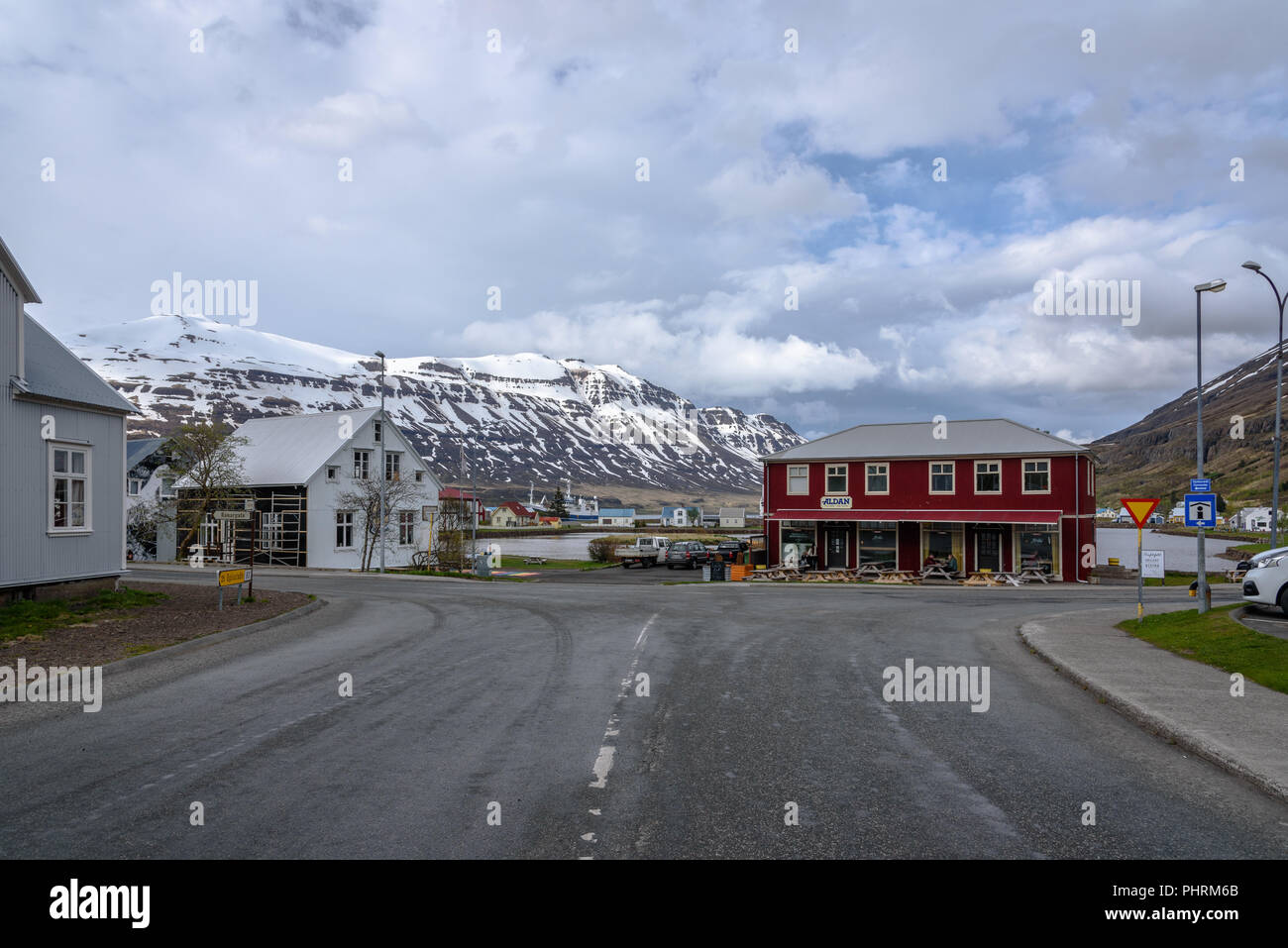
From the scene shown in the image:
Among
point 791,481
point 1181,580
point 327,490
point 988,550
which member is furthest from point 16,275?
point 1181,580

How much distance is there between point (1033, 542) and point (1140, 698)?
32.3 m

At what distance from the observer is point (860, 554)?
141ft

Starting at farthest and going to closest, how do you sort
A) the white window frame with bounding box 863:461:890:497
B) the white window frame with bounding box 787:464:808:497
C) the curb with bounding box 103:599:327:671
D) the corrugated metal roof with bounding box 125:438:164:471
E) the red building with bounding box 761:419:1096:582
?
1. the corrugated metal roof with bounding box 125:438:164:471
2. the white window frame with bounding box 787:464:808:497
3. the white window frame with bounding box 863:461:890:497
4. the red building with bounding box 761:419:1096:582
5. the curb with bounding box 103:599:327:671

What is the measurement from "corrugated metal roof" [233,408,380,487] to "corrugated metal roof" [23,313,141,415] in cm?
2526

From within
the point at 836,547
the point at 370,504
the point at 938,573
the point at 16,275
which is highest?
the point at 16,275

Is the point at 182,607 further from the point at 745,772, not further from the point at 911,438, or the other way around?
the point at 911,438

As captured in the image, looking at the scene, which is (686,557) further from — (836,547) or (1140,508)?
(1140,508)

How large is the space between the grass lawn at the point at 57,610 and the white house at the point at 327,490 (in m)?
26.7

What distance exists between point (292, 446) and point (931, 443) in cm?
3895

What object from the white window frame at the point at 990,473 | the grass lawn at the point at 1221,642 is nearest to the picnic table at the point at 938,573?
the white window frame at the point at 990,473

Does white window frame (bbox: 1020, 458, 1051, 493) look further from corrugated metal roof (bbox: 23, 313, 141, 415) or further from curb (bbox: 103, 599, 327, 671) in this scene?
corrugated metal roof (bbox: 23, 313, 141, 415)

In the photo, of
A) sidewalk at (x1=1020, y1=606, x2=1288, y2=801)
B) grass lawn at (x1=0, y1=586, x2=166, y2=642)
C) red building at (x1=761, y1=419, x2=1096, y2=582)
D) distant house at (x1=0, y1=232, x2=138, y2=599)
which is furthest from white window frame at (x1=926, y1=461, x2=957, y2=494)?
distant house at (x1=0, y1=232, x2=138, y2=599)

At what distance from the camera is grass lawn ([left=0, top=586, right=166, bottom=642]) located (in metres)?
14.9

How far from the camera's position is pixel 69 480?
19125 mm
